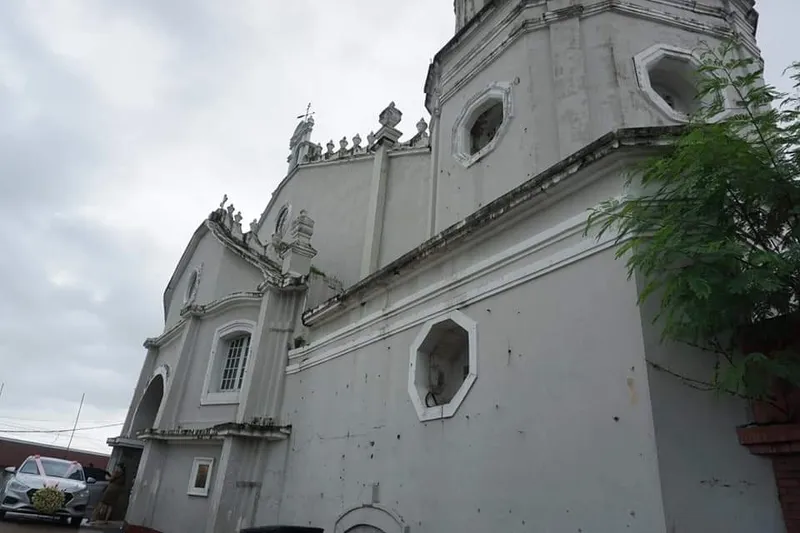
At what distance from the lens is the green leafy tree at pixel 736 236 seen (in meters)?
3.78

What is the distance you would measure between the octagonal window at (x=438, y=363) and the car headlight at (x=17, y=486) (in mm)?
A: 10489

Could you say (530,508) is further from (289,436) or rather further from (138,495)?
(138,495)

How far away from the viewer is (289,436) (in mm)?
9875

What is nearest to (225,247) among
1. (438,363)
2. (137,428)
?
(137,428)

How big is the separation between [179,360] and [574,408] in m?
11.1

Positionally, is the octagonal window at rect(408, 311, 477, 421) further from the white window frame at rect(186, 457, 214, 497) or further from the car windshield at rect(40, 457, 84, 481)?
the car windshield at rect(40, 457, 84, 481)

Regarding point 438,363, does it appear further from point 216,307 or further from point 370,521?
point 216,307

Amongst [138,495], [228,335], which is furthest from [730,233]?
[138,495]

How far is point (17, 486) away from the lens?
12.2 meters

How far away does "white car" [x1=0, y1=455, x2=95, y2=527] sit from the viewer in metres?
12.1

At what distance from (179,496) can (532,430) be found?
8882 millimetres

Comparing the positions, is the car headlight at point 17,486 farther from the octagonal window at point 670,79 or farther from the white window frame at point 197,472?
the octagonal window at point 670,79

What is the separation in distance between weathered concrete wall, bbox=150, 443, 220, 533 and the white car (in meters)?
2.35

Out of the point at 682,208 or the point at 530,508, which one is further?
the point at 530,508
